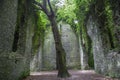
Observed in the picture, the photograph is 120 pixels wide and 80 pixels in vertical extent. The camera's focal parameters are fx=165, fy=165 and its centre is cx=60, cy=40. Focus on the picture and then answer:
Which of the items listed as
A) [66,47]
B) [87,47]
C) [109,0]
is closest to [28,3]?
[109,0]

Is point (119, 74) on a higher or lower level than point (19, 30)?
lower

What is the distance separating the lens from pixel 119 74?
6.58 meters

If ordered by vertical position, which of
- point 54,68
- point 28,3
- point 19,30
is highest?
point 28,3

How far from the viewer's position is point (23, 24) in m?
7.98

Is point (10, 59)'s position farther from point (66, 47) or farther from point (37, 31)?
point (66, 47)

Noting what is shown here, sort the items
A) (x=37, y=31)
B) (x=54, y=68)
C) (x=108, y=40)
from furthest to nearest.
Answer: (x=54, y=68) < (x=37, y=31) < (x=108, y=40)

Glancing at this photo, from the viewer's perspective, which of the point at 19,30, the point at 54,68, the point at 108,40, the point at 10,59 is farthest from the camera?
the point at 54,68

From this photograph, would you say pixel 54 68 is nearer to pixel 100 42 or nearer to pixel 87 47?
pixel 87 47

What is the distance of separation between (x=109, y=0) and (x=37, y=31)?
649cm

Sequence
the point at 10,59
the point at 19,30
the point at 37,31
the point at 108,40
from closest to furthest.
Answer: the point at 10,59, the point at 19,30, the point at 108,40, the point at 37,31

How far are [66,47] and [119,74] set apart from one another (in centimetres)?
820

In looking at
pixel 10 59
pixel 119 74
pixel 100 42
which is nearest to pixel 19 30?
pixel 10 59

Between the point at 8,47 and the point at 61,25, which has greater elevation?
the point at 61,25

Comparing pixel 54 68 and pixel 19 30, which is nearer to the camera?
pixel 19 30
